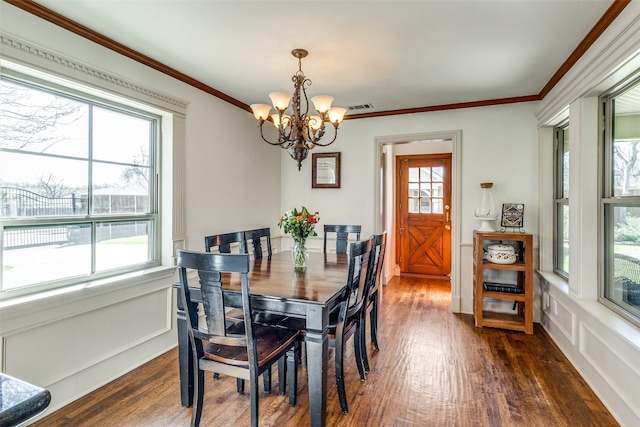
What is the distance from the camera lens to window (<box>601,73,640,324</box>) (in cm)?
212

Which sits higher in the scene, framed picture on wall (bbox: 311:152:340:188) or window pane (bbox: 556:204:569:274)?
framed picture on wall (bbox: 311:152:340:188)

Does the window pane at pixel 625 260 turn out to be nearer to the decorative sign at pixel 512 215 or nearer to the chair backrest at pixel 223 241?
the decorative sign at pixel 512 215

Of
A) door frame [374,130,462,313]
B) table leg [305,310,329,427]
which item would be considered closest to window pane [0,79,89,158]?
table leg [305,310,329,427]

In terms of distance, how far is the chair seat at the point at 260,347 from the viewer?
180 centimetres

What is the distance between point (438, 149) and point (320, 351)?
189 inches

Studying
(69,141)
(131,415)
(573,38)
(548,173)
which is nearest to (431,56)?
(573,38)

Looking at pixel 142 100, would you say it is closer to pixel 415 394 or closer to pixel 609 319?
pixel 415 394

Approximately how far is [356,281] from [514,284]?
8.09 ft

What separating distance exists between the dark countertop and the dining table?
3.83 ft

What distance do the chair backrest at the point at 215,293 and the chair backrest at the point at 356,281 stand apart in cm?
66

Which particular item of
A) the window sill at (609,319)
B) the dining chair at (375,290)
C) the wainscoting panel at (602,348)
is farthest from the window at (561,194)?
the dining chair at (375,290)

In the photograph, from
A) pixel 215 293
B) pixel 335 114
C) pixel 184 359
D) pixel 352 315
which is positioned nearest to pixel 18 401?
pixel 215 293

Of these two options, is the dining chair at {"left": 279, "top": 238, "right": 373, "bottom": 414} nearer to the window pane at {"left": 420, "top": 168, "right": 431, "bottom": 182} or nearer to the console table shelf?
the console table shelf

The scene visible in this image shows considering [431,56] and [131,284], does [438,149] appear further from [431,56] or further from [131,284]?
[131,284]
